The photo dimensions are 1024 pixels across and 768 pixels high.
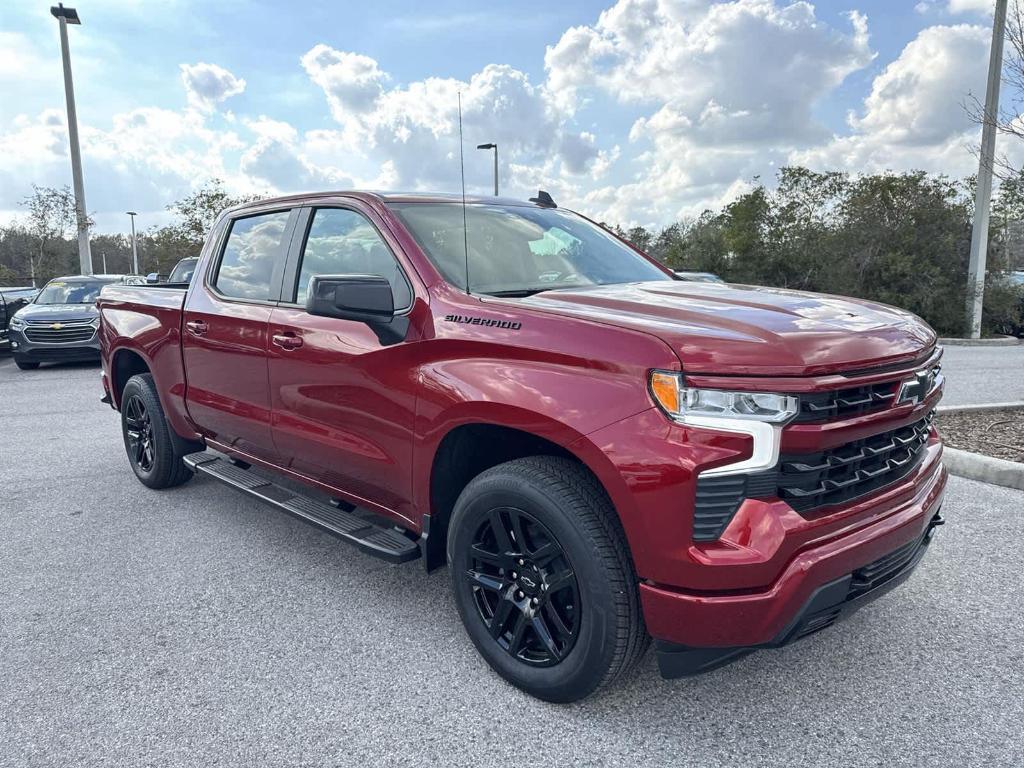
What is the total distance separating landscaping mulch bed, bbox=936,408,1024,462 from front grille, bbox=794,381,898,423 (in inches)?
146

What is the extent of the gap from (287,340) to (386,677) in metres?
1.63

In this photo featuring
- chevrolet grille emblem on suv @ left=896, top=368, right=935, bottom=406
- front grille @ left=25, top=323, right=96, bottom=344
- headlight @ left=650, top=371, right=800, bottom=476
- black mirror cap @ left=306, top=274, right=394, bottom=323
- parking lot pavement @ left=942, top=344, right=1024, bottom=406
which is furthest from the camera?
front grille @ left=25, top=323, right=96, bottom=344

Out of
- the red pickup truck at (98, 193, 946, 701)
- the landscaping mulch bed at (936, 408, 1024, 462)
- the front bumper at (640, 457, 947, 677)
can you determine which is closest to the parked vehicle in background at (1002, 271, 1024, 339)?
the landscaping mulch bed at (936, 408, 1024, 462)

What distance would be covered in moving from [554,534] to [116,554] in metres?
2.86

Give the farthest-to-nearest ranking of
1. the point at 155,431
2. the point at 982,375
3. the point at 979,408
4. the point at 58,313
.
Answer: the point at 58,313 → the point at 982,375 → the point at 979,408 → the point at 155,431

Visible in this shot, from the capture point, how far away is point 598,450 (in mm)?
2352

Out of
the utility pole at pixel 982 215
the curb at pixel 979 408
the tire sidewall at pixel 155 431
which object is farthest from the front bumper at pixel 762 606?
the utility pole at pixel 982 215

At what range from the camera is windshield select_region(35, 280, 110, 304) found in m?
13.4

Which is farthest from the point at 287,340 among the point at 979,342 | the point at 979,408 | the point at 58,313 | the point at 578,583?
the point at 979,342

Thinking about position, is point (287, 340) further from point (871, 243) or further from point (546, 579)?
point (871, 243)

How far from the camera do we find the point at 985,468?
5152mm

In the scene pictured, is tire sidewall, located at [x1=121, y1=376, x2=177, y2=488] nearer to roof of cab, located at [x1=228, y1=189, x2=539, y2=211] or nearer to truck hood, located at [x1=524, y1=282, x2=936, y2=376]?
roof of cab, located at [x1=228, y1=189, x2=539, y2=211]

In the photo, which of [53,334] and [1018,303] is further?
[1018,303]

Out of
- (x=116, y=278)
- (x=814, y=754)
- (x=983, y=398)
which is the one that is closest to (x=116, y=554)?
(x=814, y=754)
